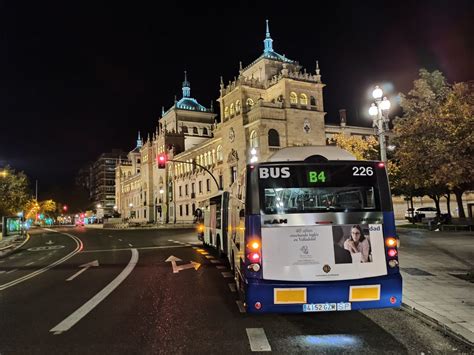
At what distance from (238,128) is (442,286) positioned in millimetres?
49206

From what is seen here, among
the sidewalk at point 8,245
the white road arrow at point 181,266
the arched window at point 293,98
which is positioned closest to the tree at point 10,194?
the sidewalk at point 8,245

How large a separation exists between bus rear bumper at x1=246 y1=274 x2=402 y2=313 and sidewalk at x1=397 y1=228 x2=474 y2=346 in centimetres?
115

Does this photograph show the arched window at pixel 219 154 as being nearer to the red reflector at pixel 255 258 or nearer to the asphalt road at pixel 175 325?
the asphalt road at pixel 175 325

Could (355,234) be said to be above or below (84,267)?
above

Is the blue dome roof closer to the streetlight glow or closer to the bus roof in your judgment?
the streetlight glow

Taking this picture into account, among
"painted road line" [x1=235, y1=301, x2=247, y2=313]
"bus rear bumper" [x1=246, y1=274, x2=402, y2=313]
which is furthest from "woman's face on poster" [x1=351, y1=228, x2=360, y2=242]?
"painted road line" [x1=235, y1=301, x2=247, y2=313]

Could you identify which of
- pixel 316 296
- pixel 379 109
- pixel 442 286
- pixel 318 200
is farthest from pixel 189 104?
pixel 316 296

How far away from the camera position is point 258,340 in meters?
5.90

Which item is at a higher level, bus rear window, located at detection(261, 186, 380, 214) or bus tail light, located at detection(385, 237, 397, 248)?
bus rear window, located at detection(261, 186, 380, 214)

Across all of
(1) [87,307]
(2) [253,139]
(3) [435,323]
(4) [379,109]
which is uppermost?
(2) [253,139]

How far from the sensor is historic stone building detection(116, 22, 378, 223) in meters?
54.3

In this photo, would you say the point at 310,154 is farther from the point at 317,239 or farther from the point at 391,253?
the point at 391,253

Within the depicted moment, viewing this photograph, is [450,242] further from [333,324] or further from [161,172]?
[161,172]

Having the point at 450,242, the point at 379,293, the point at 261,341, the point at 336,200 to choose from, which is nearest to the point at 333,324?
the point at 379,293
